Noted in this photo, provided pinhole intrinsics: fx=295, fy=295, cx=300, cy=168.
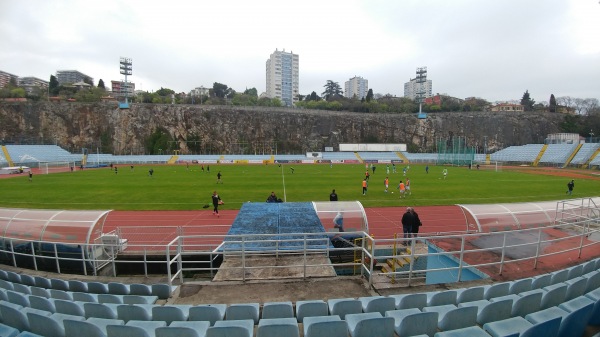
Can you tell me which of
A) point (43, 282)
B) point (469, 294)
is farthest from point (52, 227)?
point (469, 294)

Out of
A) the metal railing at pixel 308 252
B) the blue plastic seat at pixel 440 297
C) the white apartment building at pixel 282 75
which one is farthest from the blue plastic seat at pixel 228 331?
the white apartment building at pixel 282 75

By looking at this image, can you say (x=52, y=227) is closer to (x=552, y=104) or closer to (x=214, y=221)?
(x=214, y=221)

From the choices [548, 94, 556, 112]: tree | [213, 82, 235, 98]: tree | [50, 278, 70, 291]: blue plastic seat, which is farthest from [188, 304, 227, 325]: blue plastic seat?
[213, 82, 235, 98]: tree

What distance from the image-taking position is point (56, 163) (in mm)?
59156

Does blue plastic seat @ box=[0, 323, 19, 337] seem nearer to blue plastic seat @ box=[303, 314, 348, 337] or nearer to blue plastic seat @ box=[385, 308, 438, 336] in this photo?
blue plastic seat @ box=[303, 314, 348, 337]

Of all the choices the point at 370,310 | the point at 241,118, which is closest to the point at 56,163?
the point at 241,118

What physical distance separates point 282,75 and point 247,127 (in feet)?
316

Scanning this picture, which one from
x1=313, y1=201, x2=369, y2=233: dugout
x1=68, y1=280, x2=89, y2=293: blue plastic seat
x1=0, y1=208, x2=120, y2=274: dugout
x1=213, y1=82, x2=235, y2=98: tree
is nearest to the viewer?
x1=68, y1=280, x2=89, y2=293: blue plastic seat

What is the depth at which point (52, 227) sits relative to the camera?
9.19 metres

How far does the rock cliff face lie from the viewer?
87.8 meters

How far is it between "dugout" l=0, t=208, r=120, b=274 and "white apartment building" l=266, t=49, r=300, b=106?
176354 millimetres

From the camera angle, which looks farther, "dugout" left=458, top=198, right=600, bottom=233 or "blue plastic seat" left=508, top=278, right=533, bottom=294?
"dugout" left=458, top=198, right=600, bottom=233

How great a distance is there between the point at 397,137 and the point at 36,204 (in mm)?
106624

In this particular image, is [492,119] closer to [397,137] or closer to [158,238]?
[397,137]
